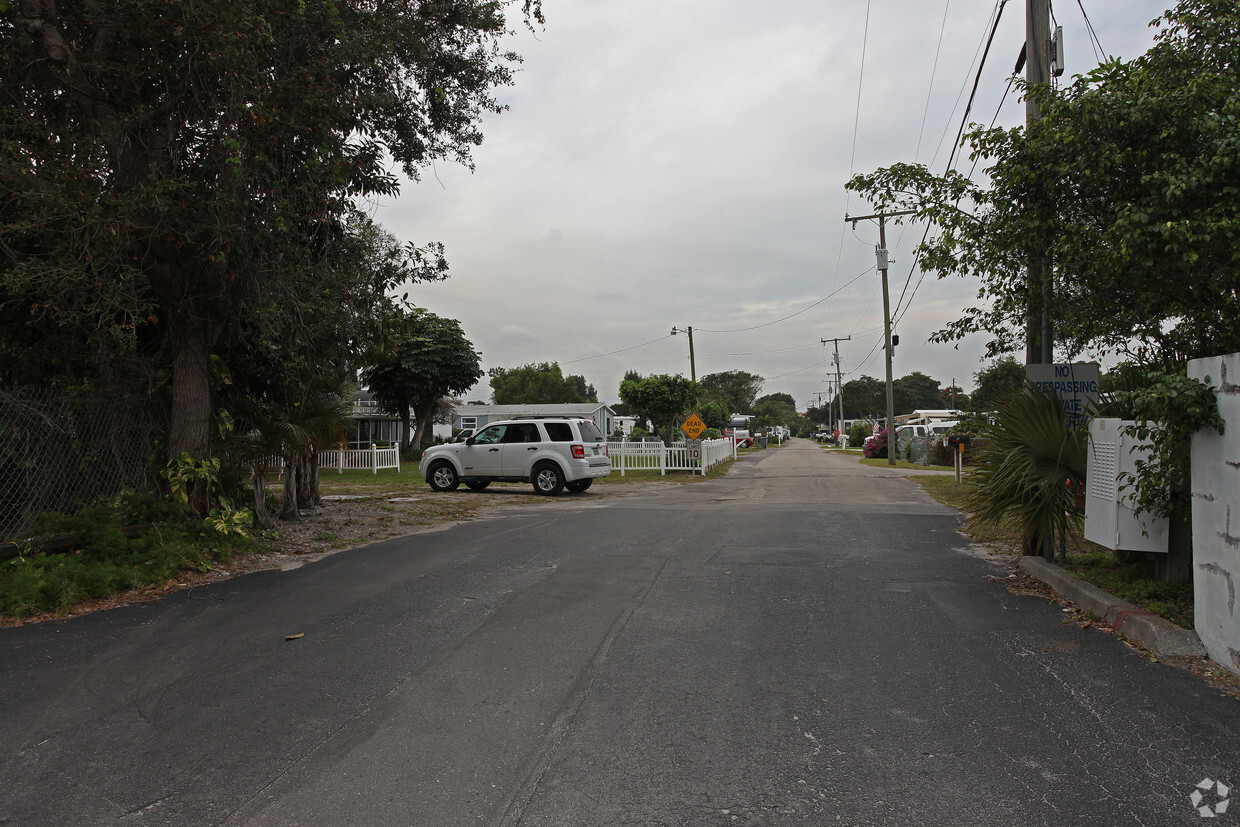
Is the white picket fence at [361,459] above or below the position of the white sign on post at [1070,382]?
below

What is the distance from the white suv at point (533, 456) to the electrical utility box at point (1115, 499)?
12363 mm

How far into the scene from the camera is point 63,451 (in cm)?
837

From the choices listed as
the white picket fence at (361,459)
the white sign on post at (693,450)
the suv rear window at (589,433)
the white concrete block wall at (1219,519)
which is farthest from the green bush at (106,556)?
the white picket fence at (361,459)

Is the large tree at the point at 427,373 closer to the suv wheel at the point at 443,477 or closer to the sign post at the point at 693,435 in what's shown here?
the sign post at the point at 693,435

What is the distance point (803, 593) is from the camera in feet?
23.4

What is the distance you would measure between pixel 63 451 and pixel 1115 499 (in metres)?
10.6

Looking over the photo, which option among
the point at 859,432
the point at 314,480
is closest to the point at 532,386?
the point at 859,432

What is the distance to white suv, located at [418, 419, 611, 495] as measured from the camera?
18.2m

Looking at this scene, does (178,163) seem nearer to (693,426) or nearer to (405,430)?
(693,426)

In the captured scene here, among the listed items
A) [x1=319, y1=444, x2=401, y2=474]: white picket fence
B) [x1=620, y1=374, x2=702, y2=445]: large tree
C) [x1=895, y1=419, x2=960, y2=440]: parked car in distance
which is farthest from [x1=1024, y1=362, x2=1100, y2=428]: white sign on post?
[x1=895, y1=419, x2=960, y2=440]: parked car in distance

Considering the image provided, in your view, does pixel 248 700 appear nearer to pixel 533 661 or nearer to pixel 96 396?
pixel 533 661

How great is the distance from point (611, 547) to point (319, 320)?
4716 mm

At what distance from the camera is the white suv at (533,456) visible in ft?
59.7

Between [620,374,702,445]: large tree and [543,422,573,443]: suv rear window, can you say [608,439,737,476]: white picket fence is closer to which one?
[620,374,702,445]: large tree
